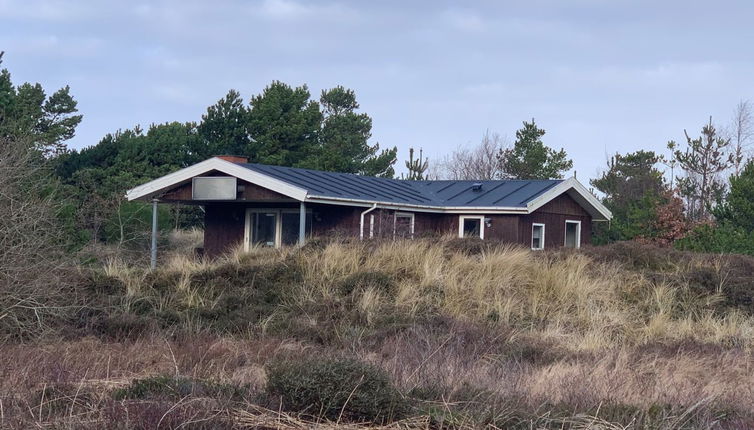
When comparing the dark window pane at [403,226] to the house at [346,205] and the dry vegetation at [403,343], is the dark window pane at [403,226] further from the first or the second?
the dry vegetation at [403,343]

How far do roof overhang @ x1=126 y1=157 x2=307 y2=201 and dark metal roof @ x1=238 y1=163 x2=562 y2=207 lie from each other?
1.15 ft

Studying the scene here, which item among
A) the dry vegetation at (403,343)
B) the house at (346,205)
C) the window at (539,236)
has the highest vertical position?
the house at (346,205)

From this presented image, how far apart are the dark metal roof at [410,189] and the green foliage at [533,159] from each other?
44.8 feet

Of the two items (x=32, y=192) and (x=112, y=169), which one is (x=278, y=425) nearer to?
(x=32, y=192)

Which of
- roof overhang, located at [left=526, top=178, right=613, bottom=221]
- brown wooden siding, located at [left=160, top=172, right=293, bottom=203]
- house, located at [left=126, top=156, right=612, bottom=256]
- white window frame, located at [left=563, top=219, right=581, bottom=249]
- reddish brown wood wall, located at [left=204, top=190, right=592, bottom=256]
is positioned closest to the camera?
brown wooden siding, located at [left=160, top=172, right=293, bottom=203]

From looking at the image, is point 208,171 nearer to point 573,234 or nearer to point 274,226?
point 274,226

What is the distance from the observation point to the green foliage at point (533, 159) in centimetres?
4216

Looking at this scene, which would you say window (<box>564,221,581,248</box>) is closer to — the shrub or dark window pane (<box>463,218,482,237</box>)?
dark window pane (<box>463,218,482,237</box>)

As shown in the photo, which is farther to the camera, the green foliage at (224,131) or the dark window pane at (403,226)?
the green foliage at (224,131)

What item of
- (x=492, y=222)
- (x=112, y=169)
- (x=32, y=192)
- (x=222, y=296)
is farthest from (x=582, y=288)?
(x=112, y=169)

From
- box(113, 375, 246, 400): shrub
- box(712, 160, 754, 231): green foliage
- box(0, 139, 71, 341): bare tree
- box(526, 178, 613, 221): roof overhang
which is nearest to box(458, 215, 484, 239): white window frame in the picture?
box(526, 178, 613, 221): roof overhang

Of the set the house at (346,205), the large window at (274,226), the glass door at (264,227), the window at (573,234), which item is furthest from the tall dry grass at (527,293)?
the window at (573,234)

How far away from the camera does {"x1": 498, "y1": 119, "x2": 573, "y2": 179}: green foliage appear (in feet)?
138

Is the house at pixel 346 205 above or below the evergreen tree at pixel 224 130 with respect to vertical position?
below
